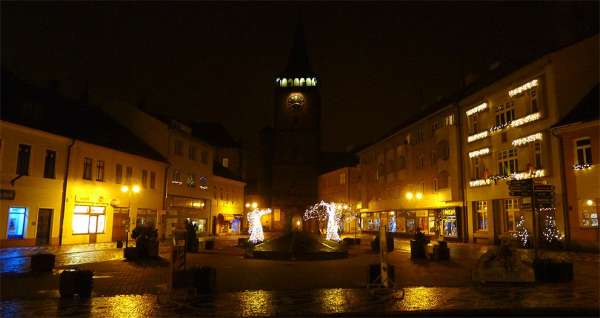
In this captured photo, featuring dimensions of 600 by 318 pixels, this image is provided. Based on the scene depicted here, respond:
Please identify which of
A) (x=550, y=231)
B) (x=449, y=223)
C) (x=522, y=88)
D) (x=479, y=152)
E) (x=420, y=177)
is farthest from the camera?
(x=420, y=177)

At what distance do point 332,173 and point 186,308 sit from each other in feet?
Result: 216

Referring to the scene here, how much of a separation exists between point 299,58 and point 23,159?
2226 inches

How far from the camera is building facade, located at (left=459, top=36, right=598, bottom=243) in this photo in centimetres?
2792

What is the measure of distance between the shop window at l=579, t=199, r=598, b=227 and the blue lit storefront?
32.4 feet

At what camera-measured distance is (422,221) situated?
45.1 metres

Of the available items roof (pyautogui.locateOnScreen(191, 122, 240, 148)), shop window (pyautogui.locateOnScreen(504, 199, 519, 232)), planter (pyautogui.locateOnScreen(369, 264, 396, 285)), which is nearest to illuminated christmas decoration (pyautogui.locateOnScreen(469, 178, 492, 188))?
shop window (pyautogui.locateOnScreen(504, 199, 519, 232))

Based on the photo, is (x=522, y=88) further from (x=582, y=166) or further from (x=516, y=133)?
(x=582, y=166)

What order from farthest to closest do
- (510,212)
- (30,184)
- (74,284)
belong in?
(510,212) → (30,184) → (74,284)

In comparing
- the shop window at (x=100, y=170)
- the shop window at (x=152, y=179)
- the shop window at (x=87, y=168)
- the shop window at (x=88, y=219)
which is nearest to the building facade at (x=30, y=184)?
the shop window at (x=88, y=219)

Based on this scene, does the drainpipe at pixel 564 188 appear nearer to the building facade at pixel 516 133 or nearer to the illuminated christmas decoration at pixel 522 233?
A: the building facade at pixel 516 133

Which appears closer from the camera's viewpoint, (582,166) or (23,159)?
(582,166)

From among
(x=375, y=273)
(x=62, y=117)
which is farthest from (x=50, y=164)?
(x=375, y=273)

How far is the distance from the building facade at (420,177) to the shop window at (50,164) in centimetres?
2579

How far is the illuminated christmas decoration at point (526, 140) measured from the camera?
28.8m
